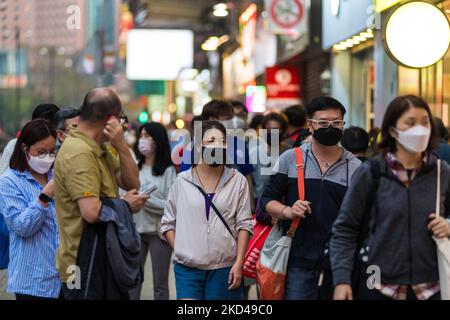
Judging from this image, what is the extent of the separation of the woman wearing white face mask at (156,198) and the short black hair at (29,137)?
8.57 ft

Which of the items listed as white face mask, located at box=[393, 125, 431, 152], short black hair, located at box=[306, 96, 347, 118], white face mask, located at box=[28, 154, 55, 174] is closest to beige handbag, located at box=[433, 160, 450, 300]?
white face mask, located at box=[393, 125, 431, 152]

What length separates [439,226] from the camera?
4.82 metres

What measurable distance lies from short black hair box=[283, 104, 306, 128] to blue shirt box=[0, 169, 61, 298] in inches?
170

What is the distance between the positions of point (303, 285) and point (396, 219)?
4.53 feet

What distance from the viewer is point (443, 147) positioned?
8.96m

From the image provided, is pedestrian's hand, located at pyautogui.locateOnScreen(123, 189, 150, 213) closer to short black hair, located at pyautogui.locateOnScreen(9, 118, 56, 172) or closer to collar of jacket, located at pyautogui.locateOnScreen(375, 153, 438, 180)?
short black hair, located at pyautogui.locateOnScreen(9, 118, 56, 172)

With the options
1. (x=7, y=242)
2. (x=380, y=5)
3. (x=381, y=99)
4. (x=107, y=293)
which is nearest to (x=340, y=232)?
(x=107, y=293)

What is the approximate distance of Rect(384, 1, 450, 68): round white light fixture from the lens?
30.8ft

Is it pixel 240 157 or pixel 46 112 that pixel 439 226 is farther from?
pixel 46 112

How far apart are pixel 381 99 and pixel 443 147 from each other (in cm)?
580

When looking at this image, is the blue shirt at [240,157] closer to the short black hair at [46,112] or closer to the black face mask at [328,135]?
the short black hair at [46,112]

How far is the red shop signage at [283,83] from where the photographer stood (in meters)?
24.6

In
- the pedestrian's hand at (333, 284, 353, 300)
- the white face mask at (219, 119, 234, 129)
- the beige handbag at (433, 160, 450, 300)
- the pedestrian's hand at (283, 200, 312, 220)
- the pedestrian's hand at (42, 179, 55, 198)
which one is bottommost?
the pedestrian's hand at (333, 284, 353, 300)
